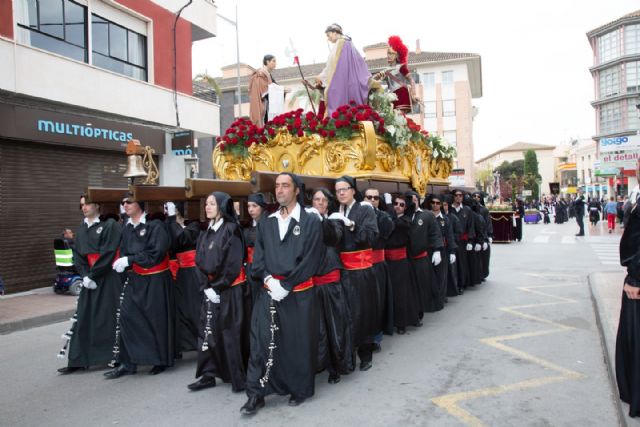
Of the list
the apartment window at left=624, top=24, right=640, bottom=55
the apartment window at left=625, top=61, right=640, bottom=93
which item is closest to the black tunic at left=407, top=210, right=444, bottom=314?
the apartment window at left=624, top=24, right=640, bottom=55

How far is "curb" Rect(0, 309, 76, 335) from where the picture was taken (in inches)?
287

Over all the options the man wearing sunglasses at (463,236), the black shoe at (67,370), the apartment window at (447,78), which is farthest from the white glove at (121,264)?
the apartment window at (447,78)

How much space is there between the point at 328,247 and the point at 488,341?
2.57 metres

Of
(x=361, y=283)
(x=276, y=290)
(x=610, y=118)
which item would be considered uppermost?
(x=610, y=118)

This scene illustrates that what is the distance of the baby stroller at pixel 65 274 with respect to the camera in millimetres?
9461

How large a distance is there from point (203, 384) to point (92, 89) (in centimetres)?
911

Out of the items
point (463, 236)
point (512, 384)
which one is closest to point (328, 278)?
point (512, 384)

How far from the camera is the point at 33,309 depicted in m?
8.34

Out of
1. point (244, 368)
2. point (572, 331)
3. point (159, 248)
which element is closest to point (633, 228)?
point (572, 331)

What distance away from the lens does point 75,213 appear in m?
11.3

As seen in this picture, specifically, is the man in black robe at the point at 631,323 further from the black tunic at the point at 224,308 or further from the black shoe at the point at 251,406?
the black tunic at the point at 224,308

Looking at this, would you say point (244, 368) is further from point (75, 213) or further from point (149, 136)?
point (149, 136)

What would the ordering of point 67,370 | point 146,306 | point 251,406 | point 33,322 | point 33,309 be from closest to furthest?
point 251,406 < point 146,306 < point 67,370 < point 33,322 < point 33,309

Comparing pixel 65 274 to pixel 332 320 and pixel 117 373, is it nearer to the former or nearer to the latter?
pixel 117 373
